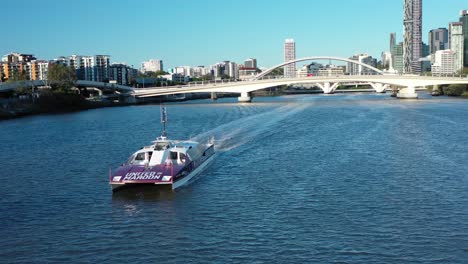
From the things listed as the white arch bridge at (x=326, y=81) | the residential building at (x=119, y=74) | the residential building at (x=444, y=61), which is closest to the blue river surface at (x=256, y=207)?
the white arch bridge at (x=326, y=81)

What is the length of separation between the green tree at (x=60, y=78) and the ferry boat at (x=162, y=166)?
162 ft

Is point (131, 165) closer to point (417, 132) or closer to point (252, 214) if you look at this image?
point (252, 214)

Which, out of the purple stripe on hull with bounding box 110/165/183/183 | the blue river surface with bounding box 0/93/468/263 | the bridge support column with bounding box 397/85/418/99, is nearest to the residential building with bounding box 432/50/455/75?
the bridge support column with bounding box 397/85/418/99

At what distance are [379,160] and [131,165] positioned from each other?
8722mm

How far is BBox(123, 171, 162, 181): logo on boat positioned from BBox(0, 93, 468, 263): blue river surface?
0.40 metres

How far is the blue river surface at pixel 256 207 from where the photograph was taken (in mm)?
10430

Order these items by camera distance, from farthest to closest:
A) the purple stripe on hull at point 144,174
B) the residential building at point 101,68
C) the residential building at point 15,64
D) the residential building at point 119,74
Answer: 1. the residential building at point 119,74
2. the residential building at point 101,68
3. the residential building at point 15,64
4. the purple stripe on hull at point 144,174

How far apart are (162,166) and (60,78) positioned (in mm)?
56077

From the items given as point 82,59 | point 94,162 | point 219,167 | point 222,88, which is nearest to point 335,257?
point 219,167

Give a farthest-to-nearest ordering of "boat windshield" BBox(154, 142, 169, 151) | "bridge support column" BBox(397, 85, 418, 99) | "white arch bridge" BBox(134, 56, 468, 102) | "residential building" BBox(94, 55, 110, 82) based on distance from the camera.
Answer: "residential building" BBox(94, 55, 110, 82) < "bridge support column" BBox(397, 85, 418, 99) < "white arch bridge" BBox(134, 56, 468, 102) < "boat windshield" BBox(154, 142, 169, 151)

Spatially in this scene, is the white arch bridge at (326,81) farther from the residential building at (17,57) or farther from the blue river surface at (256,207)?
the residential building at (17,57)

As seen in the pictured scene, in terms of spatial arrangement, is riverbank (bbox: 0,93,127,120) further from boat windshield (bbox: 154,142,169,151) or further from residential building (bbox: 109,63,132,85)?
residential building (bbox: 109,63,132,85)

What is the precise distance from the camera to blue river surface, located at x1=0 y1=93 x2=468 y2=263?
10.4 metres

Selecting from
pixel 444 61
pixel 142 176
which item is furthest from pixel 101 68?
pixel 142 176
